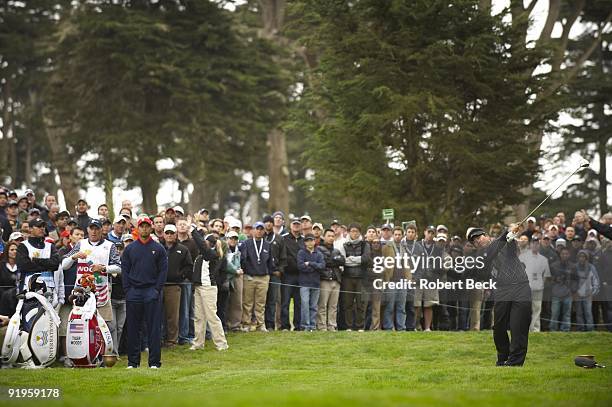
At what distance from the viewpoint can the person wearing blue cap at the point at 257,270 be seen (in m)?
20.8

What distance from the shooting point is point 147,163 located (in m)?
36.8

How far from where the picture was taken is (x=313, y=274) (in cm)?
2114

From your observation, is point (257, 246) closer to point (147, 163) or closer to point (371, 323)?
point (371, 323)

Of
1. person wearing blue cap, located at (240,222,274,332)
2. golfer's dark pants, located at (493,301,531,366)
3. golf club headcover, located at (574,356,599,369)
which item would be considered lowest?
golf club headcover, located at (574,356,599,369)

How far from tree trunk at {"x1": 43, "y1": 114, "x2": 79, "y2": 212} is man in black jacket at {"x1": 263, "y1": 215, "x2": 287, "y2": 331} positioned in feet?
62.1

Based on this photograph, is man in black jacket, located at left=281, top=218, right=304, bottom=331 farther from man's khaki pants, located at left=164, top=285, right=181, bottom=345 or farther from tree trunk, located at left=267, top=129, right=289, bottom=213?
tree trunk, located at left=267, top=129, right=289, bottom=213

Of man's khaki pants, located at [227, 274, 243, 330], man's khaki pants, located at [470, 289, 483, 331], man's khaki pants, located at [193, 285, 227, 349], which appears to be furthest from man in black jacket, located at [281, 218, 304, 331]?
man's khaki pants, located at [470, 289, 483, 331]

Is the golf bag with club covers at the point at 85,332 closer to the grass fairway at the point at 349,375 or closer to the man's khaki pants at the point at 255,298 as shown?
the grass fairway at the point at 349,375

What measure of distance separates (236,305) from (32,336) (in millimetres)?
5659

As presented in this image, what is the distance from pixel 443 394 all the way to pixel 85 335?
647 cm

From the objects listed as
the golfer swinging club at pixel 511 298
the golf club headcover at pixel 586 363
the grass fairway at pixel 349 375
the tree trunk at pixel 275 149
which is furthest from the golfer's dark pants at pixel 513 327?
the tree trunk at pixel 275 149

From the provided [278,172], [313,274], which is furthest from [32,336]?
[278,172]

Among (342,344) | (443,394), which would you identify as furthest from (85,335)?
(443,394)

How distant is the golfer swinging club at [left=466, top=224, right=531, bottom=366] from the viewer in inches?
625
